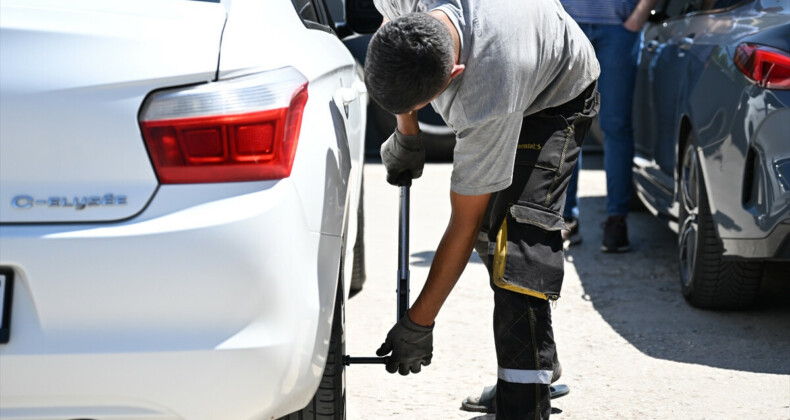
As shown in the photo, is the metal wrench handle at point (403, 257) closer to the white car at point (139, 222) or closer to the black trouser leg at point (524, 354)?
the black trouser leg at point (524, 354)

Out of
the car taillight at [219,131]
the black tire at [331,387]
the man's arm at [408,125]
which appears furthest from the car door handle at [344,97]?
the car taillight at [219,131]

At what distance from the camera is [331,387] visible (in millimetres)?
2699

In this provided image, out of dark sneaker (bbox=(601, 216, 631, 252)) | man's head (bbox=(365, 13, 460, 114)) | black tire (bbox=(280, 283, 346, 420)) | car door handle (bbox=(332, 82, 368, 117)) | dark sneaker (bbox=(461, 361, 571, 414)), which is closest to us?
man's head (bbox=(365, 13, 460, 114))

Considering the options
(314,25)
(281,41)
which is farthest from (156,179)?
(314,25)

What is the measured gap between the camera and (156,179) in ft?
6.90

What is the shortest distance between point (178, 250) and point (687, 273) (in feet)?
10.2

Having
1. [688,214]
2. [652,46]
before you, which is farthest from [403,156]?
[652,46]

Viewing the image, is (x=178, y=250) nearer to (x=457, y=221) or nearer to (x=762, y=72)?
(x=457, y=221)

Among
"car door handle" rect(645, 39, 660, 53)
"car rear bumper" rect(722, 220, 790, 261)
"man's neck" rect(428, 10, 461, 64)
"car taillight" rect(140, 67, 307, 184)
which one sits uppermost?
"man's neck" rect(428, 10, 461, 64)

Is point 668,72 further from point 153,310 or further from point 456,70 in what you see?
point 153,310

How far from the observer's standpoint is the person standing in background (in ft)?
18.5

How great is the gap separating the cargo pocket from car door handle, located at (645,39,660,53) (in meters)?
2.88

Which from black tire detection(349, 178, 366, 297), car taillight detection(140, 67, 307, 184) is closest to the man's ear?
car taillight detection(140, 67, 307, 184)

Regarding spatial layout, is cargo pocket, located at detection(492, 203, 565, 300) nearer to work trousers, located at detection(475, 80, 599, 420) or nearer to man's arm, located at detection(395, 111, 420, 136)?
work trousers, located at detection(475, 80, 599, 420)
